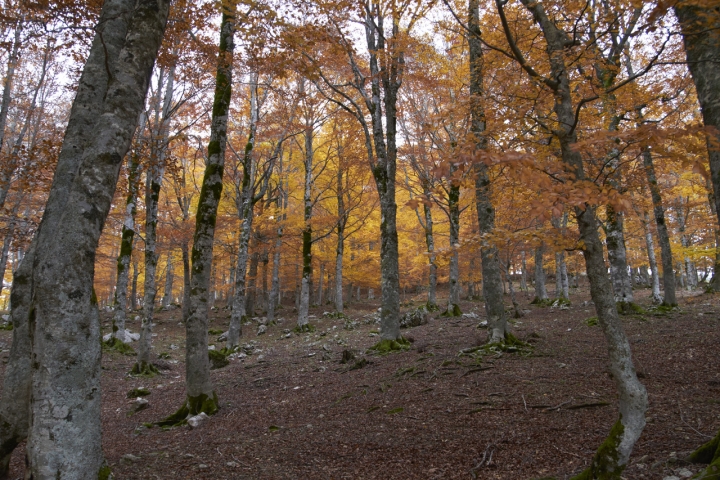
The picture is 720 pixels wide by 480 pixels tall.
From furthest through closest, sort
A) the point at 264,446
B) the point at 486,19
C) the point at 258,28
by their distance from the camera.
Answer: the point at 486,19 < the point at 258,28 < the point at 264,446

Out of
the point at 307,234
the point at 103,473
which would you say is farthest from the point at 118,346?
the point at 103,473

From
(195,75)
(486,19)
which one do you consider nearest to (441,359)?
(486,19)

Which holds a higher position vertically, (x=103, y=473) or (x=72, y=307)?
(x=72, y=307)

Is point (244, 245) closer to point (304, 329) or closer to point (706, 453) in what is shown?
point (304, 329)

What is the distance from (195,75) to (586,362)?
11398 millimetres

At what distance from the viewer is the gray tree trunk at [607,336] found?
2.70 metres

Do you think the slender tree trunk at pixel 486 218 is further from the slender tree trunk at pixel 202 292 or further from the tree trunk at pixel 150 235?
the tree trunk at pixel 150 235

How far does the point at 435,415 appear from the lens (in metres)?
4.93

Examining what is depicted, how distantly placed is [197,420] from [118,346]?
29.1 feet

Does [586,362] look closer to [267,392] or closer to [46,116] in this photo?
[267,392]

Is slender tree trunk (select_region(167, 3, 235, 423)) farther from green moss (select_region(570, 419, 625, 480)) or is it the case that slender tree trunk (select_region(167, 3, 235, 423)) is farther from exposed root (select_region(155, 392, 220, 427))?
green moss (select_region(570, 419, 625, 480))

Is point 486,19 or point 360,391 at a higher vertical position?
point 486,19

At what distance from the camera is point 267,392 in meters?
7.44

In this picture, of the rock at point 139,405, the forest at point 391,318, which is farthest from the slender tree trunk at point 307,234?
the rock at point 139,405
